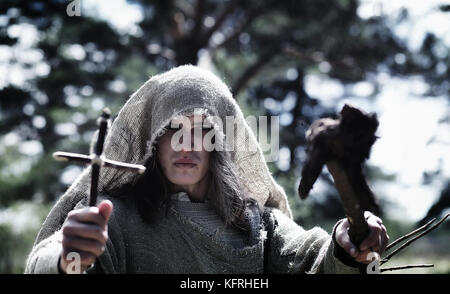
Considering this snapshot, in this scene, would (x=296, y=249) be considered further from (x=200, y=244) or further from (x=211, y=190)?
(x=211, y=190)

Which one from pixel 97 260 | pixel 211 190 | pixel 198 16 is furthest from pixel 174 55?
pixel 97 260

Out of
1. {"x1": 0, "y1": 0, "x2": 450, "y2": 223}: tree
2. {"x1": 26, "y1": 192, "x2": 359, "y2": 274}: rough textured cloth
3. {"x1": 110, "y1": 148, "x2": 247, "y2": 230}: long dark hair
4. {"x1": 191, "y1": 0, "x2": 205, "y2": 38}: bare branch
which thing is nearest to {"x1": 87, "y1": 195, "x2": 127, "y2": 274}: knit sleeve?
{"x1": 26, "y1": 192, "x2": 359, "y2": 274}: rough textured cloth

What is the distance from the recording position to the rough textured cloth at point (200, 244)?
6.81 feet

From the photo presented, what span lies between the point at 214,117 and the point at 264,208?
56 cm

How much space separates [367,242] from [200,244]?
87cm

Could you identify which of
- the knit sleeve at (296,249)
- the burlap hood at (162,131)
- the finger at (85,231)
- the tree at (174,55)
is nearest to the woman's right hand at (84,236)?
the finger at (85,231)

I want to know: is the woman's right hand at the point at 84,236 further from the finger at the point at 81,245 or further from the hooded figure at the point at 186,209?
the hooded figure at the point at 186,209

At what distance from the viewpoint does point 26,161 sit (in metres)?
10.5

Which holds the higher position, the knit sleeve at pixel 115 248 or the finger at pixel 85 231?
the finger at pixel 85 231

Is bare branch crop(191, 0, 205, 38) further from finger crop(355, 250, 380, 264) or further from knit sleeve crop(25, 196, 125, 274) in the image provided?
finger crop(355, 250, 380, 264)

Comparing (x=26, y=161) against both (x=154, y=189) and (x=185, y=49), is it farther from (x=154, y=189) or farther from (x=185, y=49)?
(x=154, y=189)

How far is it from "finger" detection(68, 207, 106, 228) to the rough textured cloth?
418 millimetres

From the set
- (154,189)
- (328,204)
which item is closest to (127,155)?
(154,189)

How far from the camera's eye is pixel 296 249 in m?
2.18
